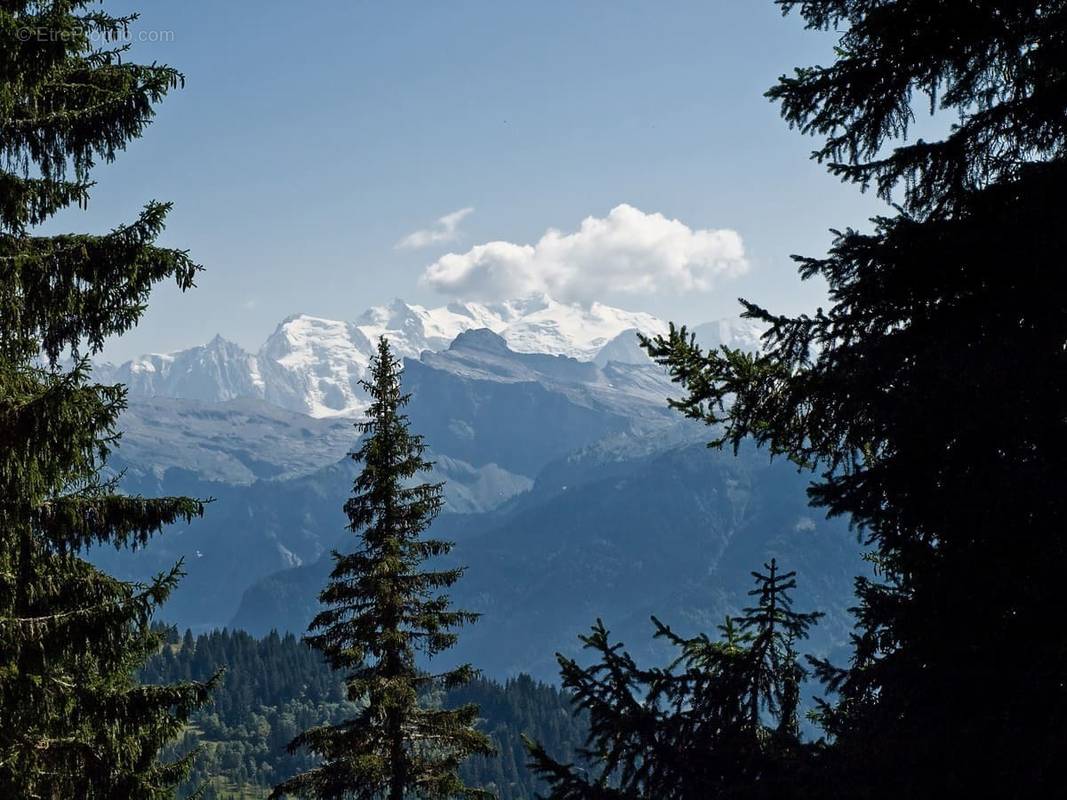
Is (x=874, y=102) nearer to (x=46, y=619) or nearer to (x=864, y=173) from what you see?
(x=864, y=173)

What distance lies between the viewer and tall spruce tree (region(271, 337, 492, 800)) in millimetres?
22672

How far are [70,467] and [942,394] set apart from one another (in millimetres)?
9975

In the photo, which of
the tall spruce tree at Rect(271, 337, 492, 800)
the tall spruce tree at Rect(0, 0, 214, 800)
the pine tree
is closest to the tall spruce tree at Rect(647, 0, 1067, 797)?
the pine tree

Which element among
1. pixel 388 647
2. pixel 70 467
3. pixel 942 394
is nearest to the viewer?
pixel 942 394

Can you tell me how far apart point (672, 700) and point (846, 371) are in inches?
153

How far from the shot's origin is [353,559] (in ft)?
78.2

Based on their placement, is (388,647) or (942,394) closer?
(942,394)

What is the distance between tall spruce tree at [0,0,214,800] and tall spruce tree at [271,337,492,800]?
9318mm

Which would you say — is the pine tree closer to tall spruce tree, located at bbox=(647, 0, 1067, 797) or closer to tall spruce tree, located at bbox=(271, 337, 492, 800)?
tall spruce tree, located at bbox=(647, 0, 1067, 797)

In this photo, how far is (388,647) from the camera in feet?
77.4

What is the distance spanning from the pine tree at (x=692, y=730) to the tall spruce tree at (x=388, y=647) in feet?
46.4

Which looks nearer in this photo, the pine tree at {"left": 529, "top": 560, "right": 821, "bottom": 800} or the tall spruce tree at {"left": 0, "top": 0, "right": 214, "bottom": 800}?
the pine tree at {"left": 529, "top": 560, "right": 821, "bottom": 800}

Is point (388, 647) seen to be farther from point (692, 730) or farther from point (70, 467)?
point (692, 730)

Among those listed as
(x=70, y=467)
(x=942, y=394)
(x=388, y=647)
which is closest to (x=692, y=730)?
(x=942, y=394)
